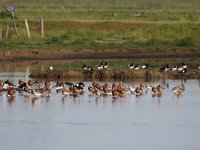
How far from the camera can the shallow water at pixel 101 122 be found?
64.3 ft

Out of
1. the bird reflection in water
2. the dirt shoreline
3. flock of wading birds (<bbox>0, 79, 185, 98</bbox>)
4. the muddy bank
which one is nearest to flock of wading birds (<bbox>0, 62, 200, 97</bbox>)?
flock of wading birds (<bbox>0, 79, 185, 98</bbox>)

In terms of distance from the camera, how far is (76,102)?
26.7 m

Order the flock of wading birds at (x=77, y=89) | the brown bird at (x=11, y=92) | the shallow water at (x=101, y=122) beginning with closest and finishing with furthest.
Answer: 1. the shallow water at (x=101, y=122)
2. the brown bird at (x=11, y=92)
3. the flock of wading birds at (x=77, y=89)

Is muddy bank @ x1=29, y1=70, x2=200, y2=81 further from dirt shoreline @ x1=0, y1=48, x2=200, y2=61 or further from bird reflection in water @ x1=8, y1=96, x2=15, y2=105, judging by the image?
dirt shoreline @ x1=0, y1=48, x2=200, y2=61

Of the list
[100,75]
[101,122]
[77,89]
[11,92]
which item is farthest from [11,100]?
[100,75]

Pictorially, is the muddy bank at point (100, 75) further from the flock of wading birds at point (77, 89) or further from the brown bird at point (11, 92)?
the brown bird at point (11, 92)

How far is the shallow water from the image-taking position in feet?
64.3

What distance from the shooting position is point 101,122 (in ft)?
74.3

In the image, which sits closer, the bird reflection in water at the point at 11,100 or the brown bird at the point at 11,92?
the bird reflection in water at the point at 11,100

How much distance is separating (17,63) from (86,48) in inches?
193

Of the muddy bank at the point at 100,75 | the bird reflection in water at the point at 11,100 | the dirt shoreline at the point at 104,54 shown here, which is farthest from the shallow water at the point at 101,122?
the dirt shoreline at the point at 104,54

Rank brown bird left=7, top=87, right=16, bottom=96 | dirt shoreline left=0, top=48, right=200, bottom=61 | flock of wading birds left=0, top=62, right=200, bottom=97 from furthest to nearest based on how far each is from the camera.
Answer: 1. dirt shoreline left=0, top=48, right=200, bottom=61
2. flock of wading birds left=0, top=62, right=200, bottom=97
3. brown bird left=7, top=87, right=16, bottom=96

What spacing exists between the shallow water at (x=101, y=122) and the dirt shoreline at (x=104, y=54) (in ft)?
41.0

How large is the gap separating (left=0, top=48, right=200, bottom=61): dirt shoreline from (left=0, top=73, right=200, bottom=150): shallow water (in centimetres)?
1250
